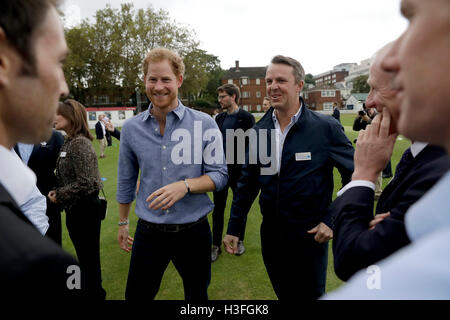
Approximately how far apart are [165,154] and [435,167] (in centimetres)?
203

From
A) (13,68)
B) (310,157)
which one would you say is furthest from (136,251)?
(13,68)

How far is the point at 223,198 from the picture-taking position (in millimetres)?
5246

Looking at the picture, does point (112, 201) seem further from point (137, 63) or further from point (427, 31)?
point (137, 63)

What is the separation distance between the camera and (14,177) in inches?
36.1

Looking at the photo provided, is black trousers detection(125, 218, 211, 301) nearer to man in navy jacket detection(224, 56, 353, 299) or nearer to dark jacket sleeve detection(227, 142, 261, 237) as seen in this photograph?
man in navy jacket detection(224, 56, 353, 299)

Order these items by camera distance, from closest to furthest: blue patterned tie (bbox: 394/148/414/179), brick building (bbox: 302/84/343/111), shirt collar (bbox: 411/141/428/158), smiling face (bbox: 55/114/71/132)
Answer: shirt collar (bbox: 411/141/428/158), blue patterned tie (bbox: 394/148/414/179), smiling face (bbox: 55/114/71/132), brick building (bbox: 302/84/343/111)

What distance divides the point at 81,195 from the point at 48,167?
0.87 m

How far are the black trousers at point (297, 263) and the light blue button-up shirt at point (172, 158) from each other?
2.62 feet

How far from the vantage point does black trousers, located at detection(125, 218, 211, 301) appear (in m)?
2.63

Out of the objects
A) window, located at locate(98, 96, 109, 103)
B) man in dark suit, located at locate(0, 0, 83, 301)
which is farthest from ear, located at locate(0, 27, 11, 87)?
window, located at locate(98, 96, 109, 103)

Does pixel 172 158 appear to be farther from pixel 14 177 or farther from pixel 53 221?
pixel 53 221

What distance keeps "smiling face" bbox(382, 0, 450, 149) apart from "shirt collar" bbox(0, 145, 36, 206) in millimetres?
1134

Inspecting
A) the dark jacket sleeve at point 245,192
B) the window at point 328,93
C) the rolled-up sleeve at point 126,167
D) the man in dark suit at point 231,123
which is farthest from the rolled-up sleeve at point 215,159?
the window at point 328,93

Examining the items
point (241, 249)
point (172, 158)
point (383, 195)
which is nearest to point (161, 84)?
point (172, 158)
